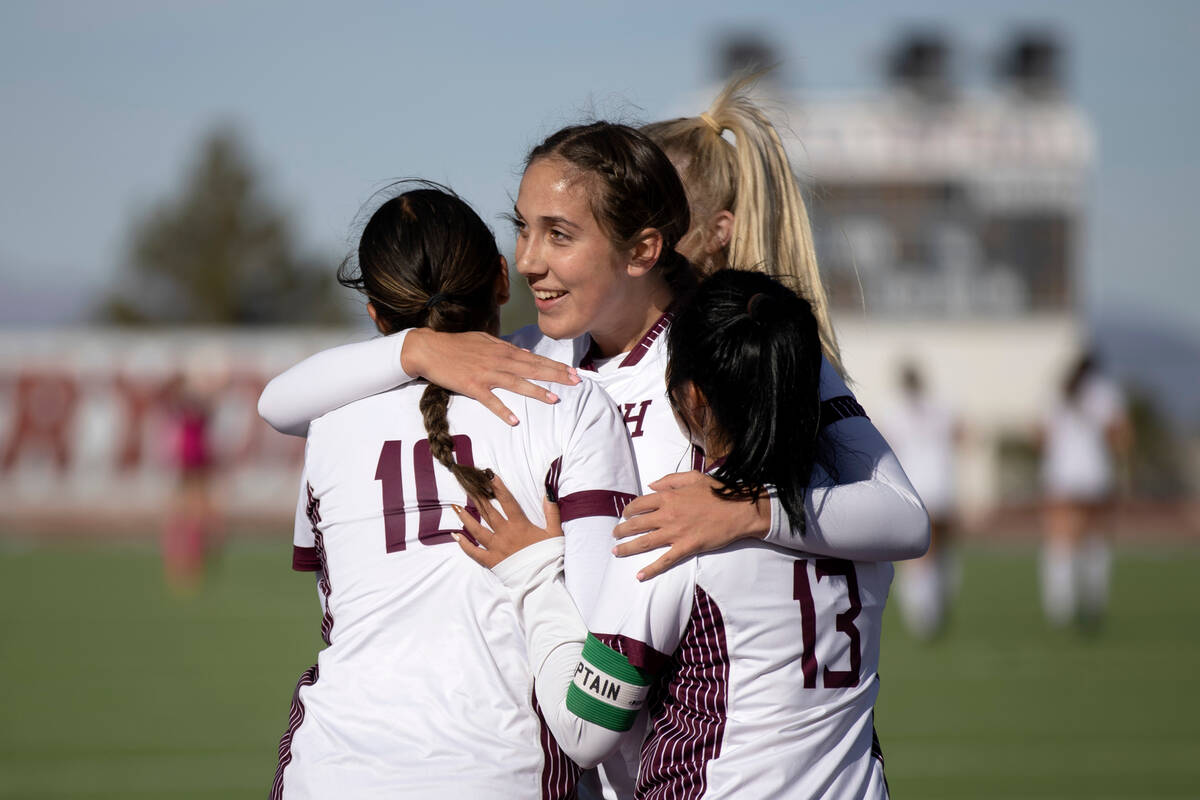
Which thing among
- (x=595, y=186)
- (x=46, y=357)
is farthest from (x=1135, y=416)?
(x=595, y=186)

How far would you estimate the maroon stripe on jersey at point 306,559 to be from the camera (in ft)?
7.61

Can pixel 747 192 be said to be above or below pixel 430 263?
above

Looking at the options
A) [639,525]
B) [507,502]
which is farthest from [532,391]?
[639,525]

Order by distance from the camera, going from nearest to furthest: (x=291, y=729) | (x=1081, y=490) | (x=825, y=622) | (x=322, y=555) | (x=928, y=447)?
(x=825, y=622) → (x=291, y=729) → (x=322, y=555) → (x=1081, y=490) → (x=928, y=447)

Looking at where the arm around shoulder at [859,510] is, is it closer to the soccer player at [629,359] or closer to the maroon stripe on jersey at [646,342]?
the soccer player at [629,359]

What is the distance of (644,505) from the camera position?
197 centimetres

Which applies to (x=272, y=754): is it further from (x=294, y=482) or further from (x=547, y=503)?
(x=294, y=482)

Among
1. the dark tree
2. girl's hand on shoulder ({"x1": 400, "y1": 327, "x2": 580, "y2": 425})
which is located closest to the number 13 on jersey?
girl's hand on shoulder ({"x1": 400, "y1": 327, "x2": 580, "y2": 425})

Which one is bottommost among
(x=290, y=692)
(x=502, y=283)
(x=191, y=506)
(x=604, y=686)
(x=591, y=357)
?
(x=290, y=692)

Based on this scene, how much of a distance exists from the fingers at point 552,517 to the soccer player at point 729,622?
3cm

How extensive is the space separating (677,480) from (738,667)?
294mm

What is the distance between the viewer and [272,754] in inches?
263

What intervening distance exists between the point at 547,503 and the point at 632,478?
143 mm

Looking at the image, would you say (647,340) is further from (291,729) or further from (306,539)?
Answer: (291,729)
